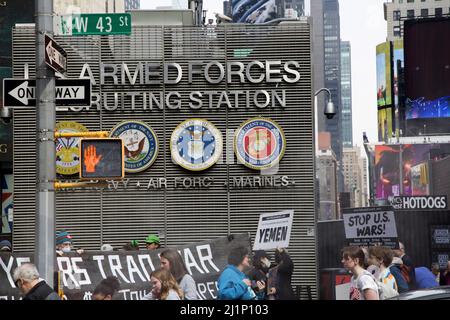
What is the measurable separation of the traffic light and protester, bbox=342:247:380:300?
3.24 metres

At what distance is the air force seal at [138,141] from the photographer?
78.3ft

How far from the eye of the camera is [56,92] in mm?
12406

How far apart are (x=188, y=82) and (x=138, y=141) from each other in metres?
1.88

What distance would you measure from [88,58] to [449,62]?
5620cm

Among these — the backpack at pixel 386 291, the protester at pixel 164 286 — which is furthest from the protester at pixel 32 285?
the backpack at pixel 386 291

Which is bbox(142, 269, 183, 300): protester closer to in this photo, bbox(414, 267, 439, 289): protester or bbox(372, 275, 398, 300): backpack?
bbox(372, 275, 398, 300): backpack

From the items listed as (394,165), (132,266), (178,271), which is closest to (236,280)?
(178,271)

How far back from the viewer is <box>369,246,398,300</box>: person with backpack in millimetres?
14296

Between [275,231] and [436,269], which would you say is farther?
[436,269]

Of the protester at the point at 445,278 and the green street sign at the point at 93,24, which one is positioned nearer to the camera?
the green street sign at the point at 93,24

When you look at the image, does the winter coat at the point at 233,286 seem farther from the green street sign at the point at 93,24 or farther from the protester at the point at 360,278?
the green street sign at the point at 93,24

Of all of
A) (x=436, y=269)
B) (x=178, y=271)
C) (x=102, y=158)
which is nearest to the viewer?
(x=102, y=158)

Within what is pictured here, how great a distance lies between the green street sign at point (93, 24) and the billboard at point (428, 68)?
61844 millimetres

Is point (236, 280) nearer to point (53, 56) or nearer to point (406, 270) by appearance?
point (53, 56)
